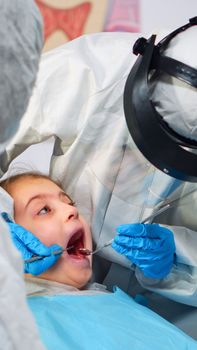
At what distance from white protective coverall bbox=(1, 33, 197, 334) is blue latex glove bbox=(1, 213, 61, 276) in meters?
0.21

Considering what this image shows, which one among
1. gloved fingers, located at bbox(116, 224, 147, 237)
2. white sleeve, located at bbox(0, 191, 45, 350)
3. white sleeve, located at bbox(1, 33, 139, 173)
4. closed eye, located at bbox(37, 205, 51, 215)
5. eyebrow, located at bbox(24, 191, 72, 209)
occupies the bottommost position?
closed eye, located at bbox(37, 205, 51, 215)

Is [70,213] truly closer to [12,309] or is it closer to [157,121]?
[157,121]

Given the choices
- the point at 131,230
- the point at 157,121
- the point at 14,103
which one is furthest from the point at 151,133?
the point at 14,103

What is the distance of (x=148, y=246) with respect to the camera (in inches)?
45.5

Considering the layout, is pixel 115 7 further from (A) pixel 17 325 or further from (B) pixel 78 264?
(A) pixel 17 325

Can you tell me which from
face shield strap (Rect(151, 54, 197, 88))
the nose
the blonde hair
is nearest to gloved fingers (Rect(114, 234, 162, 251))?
the nose

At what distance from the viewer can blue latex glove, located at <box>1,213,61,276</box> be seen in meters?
1.04

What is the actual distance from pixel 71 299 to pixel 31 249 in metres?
0.14

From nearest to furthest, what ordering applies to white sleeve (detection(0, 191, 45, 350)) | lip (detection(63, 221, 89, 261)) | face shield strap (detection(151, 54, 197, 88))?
white sleeve (detection(0, 191, 45, 350)) < face shield strap (detection(151, 54, 197, 88)) < lip (detection(63, 221, 89, 261))

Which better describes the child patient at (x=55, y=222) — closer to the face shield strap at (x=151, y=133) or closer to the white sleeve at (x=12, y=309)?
the face shield strap at (x=151, y=133)

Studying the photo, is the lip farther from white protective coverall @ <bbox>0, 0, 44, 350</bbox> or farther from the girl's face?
white protective coverall @ <bbox>0, 0, 44, 350</bbox>

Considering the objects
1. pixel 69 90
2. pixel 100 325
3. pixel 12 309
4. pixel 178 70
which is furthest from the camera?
pixel 69 90

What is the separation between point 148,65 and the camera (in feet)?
3.00

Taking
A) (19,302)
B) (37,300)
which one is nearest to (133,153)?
(37,300)
